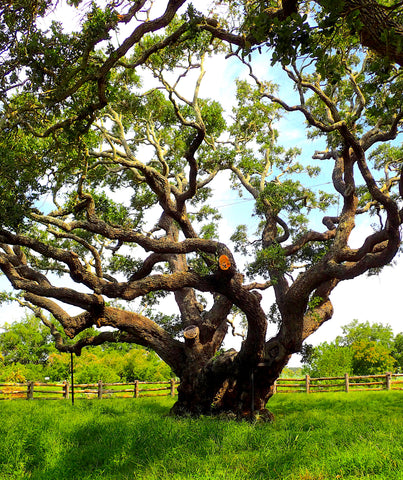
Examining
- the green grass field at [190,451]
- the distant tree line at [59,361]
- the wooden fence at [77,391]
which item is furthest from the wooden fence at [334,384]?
the green grass field at [190,451]

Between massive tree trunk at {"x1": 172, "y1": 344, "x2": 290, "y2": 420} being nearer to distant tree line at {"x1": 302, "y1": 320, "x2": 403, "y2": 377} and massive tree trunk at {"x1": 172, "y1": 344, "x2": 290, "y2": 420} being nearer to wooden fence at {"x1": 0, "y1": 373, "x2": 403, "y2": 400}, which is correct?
wooden fence at {"x1": 0, "y1": 373, "x2": 403, "y2": 400}

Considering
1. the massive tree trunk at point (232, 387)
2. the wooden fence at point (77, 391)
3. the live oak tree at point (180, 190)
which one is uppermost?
the live oak tree at point (180, 190)

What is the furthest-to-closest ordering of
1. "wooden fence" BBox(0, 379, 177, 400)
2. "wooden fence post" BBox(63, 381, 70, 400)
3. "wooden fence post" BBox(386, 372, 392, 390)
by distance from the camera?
"wooden fence post" BBox(386, 372, 392, 390)
"wooden fence post" BBox(63, 381, 70, 400)
"wooden fence" BBox(0, 379, 177, 400)

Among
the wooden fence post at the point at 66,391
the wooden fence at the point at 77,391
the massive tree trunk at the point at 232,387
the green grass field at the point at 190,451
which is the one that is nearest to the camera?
the green grass field at the point at 190,451

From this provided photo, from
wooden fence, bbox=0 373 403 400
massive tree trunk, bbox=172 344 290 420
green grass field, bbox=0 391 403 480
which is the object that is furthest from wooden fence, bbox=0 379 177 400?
green grass field, bbox=0 391 403 480

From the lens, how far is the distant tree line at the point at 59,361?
27578 mm

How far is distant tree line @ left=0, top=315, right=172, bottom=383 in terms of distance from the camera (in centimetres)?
2758

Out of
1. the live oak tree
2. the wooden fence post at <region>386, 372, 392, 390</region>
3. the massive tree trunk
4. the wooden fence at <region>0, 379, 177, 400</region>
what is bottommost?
the wooden fence at <region>0, 379, 177, 400</region>

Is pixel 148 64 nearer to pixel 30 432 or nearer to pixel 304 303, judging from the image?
pixel 304 303

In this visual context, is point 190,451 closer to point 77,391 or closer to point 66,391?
point 66,391

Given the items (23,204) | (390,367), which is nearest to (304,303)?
(23,204)

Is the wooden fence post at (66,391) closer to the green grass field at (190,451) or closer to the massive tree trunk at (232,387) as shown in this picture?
the massive tree trunk at (232,387)

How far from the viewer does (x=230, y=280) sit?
10.7 metres

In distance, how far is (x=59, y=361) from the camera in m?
30.3
